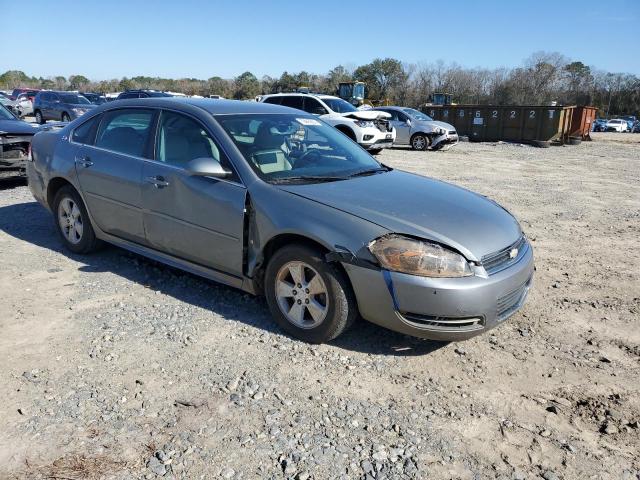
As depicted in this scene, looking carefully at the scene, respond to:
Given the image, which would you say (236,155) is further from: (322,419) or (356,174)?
(322,419)

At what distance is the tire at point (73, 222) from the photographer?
534 cm

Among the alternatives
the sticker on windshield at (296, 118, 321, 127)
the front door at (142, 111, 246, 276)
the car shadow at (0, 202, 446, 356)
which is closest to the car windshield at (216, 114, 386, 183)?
the sticker on windshield at (296, 118, 321, 127)

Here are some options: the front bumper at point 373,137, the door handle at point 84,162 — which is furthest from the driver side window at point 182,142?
the front bumper at point 373,137

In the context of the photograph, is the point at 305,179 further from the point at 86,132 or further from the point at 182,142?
the point at 86,132

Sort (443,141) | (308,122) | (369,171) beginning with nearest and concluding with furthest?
1. (369,171)
2. (308,122)
3. (443,141)

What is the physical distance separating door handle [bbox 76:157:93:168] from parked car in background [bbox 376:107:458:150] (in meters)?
15.7

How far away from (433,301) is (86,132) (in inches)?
153

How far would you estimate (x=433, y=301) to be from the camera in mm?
3312

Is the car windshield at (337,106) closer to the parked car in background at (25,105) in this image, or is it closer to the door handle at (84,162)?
the door handle at (84,162)

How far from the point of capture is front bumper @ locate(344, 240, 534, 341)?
10.8ft

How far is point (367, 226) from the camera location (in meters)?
3.47

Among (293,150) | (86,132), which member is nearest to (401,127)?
(86,132)

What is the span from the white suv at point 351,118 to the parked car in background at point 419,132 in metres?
2.56

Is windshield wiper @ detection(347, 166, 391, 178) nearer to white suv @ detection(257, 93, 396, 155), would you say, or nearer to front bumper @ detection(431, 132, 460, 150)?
white suv @ detection(257, 93, 396, 155)
